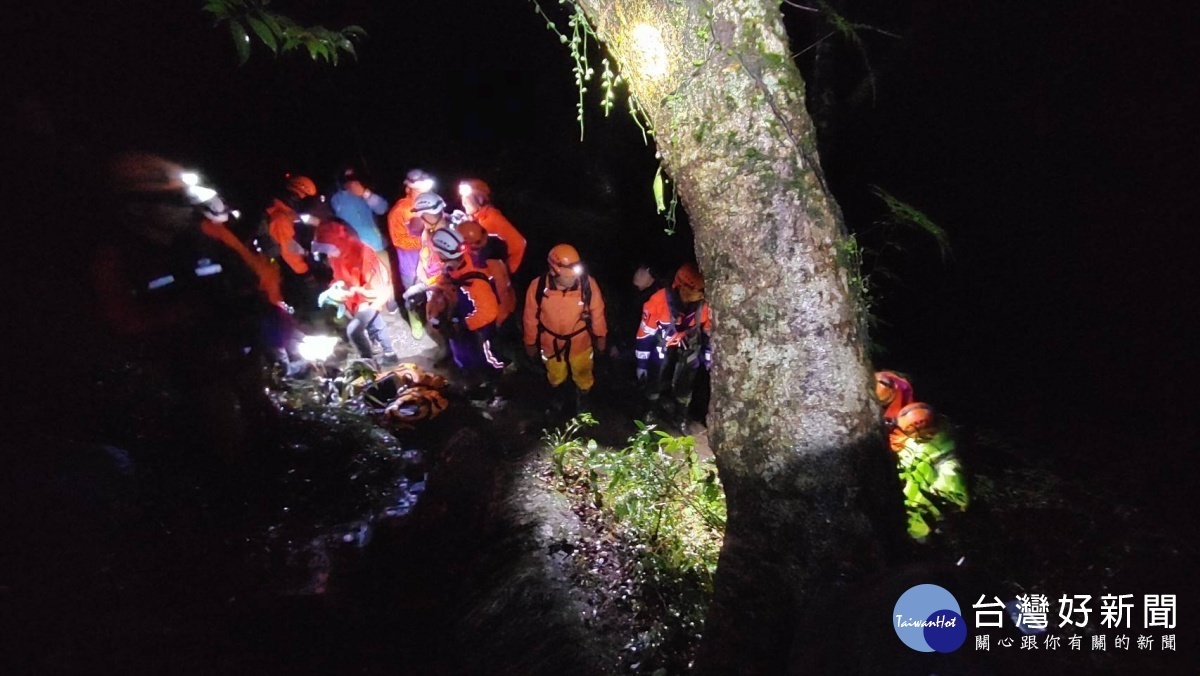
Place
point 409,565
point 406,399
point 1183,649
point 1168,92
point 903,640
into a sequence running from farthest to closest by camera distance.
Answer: point 1168,92 < point 406,399 < point 409,565 < point 1183,649 < point 903,640

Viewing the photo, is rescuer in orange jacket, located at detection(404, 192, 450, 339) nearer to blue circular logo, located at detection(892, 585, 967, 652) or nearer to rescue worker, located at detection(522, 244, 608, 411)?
rescue worker, located at detection(522, 244, 608, 411)

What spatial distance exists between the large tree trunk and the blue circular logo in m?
0.27

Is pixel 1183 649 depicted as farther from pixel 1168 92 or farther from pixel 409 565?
pixel 1168 92

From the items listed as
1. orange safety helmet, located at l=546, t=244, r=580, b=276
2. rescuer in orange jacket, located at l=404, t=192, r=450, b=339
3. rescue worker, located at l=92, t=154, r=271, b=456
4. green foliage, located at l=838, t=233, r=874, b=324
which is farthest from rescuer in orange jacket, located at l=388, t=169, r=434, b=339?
green foliage, located at l=838, t=233, r=874, b=324

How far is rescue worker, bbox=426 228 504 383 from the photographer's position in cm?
808

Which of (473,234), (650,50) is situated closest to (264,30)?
(650,50)

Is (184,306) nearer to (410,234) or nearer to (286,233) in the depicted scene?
(286,233)

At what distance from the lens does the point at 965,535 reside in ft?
13.8

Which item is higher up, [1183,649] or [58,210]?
[58,210]

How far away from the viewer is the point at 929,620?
1896 millimetres

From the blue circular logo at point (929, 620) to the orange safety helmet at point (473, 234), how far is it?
702cm

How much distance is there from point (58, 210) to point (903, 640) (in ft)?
33.6

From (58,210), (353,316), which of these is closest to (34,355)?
(58,210)

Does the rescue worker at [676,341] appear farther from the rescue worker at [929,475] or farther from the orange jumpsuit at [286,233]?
the orange jumpsuit at [286,233]
